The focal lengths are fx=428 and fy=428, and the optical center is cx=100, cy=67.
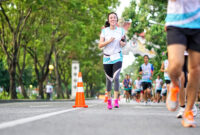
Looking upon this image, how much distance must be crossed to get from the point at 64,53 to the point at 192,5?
136ft

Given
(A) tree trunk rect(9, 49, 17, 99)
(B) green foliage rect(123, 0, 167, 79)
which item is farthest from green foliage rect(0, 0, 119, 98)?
(B) green foliage rect(123, 0, 167, 79)

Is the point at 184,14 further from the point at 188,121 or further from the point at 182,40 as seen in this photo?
the point at 188,121

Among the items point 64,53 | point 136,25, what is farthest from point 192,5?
point 64,53

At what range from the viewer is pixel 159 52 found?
30.3m

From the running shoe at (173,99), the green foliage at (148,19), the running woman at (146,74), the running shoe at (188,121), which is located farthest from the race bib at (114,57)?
the green foliage at (148,19)

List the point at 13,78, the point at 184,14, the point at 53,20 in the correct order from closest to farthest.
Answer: the point at 184,14, the point at 53,20, the point at 13,78

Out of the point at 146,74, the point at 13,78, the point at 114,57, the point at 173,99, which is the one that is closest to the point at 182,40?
the point at 173,99

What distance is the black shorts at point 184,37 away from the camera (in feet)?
17.5

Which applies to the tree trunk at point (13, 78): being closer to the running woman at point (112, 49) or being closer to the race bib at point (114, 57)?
the running woman at point (112, 49)

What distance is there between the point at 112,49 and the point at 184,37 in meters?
4.69

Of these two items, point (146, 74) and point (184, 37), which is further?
point (146, 74)

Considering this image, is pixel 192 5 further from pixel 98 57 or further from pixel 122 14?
pixel 98 57

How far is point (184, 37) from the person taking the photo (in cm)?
538

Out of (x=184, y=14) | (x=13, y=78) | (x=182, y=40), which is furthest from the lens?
(x=13, y=78)
